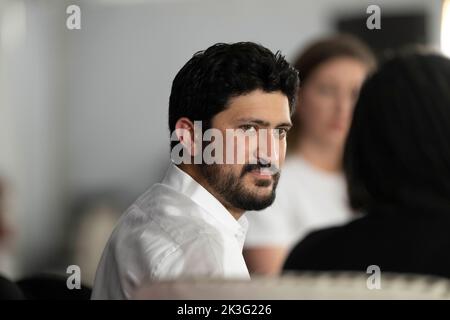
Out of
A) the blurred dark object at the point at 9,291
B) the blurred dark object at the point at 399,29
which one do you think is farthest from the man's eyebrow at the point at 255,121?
the blurred dark object at the point at 399,29

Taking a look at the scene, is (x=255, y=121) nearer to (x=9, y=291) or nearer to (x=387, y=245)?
(x=9, y=291)

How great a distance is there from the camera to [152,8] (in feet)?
1.34

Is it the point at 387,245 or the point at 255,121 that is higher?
the point at 255,121

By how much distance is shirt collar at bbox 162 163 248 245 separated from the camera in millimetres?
251

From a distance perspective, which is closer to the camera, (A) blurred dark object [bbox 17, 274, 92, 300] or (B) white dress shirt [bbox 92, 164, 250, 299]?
(B) white dress shirt [bbox 92, 164, 250, 299]

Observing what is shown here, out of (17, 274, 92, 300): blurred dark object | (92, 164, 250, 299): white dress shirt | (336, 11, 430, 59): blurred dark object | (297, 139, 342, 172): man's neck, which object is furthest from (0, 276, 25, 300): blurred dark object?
(336, 11, 430, 59): blurred dark object

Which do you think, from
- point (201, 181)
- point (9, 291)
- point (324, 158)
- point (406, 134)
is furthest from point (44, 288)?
point (324, 158)

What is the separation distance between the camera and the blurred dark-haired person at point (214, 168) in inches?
9.5

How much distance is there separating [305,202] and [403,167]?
0.90ft

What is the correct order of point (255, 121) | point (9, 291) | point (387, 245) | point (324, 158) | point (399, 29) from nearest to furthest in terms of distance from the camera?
1. point (255, 121)
2. point (9, 291)
3. point (387, 245)
4. point (324, 158)
5. point (399, 29)

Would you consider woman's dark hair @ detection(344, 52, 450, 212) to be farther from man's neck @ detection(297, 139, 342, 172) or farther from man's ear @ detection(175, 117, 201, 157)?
man's ear @ detection(175, 117, 201, 157)

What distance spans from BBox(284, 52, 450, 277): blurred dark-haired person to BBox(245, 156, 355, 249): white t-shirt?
0.59 feet

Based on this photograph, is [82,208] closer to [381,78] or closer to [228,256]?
[381,78]

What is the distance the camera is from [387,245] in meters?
0.68
